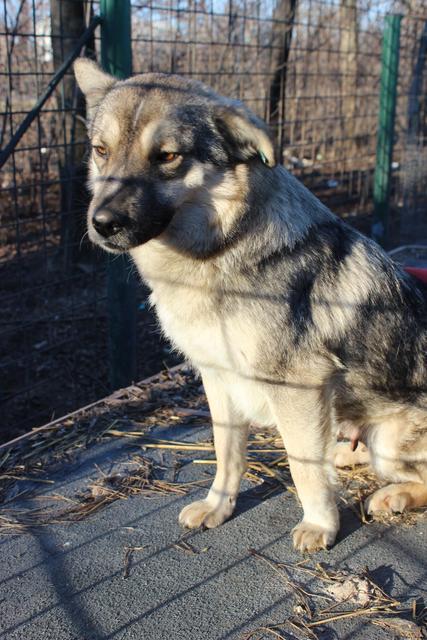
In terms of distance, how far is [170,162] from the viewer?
2613 millimetres

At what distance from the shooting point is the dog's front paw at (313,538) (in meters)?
2.75

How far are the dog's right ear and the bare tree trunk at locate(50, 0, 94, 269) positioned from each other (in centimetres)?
150

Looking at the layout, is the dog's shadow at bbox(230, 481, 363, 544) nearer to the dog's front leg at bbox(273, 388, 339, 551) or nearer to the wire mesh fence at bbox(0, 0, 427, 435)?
the dog's front leg at bbox(273, 388, 339, 551)

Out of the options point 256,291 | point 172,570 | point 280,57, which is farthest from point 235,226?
point 280,57

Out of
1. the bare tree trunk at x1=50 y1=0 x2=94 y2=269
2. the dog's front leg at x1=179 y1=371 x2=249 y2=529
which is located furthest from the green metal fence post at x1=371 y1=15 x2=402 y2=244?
the dog's front leg at x1=179 y1=371 x2=249 y2=529

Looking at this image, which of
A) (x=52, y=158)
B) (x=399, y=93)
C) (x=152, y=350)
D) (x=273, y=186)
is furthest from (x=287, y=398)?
(x=399, y=93)

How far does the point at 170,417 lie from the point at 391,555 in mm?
1576

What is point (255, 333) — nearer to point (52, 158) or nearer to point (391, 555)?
point (391, 555)

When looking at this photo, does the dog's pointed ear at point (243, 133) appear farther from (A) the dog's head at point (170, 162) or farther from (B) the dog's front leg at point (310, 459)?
(B) the dog's front leg at point (310, 459)

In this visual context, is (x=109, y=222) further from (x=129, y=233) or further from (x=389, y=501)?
(x=389, y=501)

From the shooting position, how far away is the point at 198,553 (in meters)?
2.75

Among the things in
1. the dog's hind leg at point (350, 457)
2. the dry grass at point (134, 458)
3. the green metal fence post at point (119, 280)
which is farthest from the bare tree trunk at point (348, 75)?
the dog's hind leg at point (350, 457)

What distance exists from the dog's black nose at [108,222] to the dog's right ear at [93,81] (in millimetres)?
824

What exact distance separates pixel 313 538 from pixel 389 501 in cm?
43
